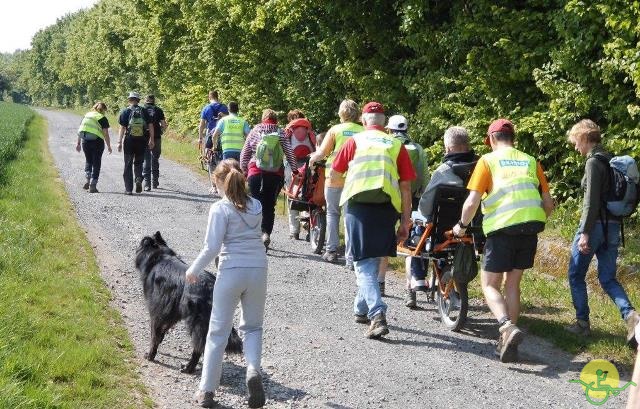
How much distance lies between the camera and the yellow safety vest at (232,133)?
1416cm

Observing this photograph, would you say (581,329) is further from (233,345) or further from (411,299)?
(233,345)

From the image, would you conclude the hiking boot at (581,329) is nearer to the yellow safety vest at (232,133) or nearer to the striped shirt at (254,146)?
the striped shirt at (254,146)

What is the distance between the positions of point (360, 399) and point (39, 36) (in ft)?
458

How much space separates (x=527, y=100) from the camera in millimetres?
12297

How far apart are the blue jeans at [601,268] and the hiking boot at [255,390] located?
362cm

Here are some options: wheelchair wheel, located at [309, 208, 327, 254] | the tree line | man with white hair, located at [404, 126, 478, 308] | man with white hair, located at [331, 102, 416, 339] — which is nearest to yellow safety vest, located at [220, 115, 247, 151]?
wheelchair wheel, located at [309, 208, 327, 254]

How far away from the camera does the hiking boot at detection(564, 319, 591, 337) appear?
7.71 metres

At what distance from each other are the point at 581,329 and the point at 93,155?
12.4 meters

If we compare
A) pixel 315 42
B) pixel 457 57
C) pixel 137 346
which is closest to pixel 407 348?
pixel 137 346

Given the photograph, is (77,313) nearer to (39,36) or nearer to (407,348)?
(407,348)

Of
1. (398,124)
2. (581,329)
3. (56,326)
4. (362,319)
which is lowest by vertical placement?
(56,326)

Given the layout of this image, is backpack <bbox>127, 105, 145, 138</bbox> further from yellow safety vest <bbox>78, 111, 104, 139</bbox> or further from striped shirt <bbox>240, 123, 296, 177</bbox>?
striped shirt <bbox>240, 123, 296, 177</bbox>

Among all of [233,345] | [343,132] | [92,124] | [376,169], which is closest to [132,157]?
[92,124]

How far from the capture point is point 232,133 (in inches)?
558
